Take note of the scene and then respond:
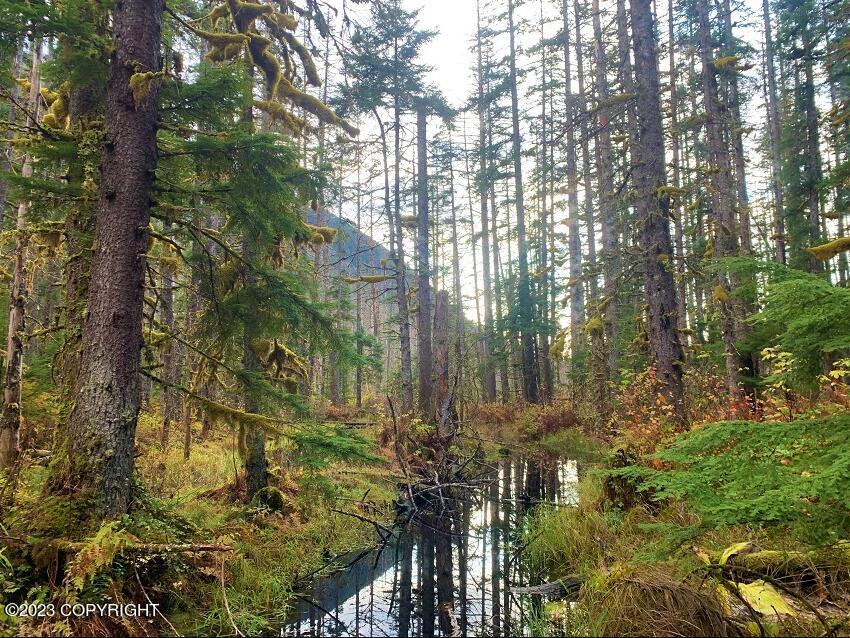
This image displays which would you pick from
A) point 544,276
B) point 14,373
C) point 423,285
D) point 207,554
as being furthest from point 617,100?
point 544,276

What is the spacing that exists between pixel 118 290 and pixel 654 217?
831 cm

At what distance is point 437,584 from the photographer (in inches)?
232

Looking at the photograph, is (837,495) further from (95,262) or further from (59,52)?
(59,52)

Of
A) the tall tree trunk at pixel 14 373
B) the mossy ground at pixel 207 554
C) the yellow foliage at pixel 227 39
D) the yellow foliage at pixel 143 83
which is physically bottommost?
the mossy ground at pixel 207 554

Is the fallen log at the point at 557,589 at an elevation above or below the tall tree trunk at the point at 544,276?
below

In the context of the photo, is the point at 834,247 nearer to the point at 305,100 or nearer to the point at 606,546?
the point at 606,546

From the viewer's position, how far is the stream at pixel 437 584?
4848 millimetres

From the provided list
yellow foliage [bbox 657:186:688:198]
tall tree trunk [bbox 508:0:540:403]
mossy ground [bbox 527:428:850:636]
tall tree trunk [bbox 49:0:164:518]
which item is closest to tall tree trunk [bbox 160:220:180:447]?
tall tree trunk [bbox 49:0:164:518]

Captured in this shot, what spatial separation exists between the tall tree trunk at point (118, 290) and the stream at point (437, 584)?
2.44 meters

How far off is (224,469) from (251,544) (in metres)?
3.49

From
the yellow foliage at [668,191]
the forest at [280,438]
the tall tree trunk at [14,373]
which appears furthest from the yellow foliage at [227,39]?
the yellow foliage at [668,191]

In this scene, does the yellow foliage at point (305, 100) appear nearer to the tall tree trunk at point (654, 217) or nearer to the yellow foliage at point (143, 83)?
the yellow foliage at point (143, 83)

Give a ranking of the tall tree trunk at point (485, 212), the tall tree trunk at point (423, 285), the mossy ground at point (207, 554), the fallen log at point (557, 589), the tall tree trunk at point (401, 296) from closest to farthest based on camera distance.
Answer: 1. the mossy ground at point (207, 554)
2. the fallen log at point (557, 589)
3. the tall tree trunk at point (423, 285)
4. the tall tree trunk at point (401, 296)
5. the tall tree trunk at point (485, 212)

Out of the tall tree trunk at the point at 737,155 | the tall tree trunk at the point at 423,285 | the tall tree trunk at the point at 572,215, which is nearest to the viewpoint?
the tall tree trunk at the point at 737,155
